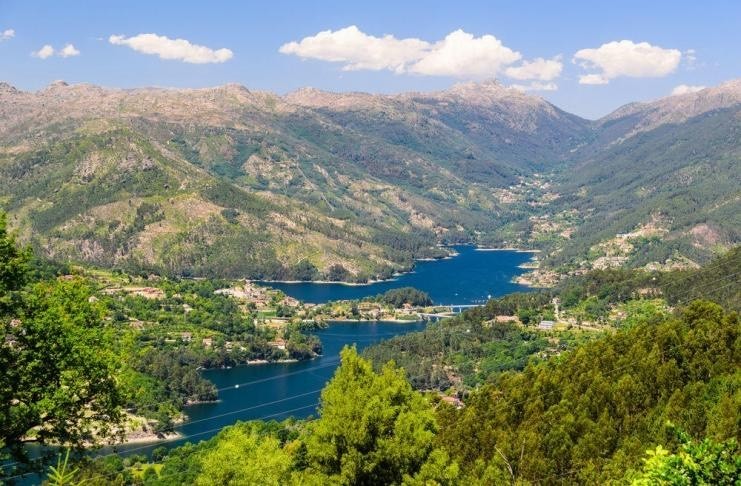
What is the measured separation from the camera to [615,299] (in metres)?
161

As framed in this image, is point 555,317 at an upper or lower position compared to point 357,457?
lower

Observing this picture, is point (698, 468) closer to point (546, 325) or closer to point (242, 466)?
point (242, 466)

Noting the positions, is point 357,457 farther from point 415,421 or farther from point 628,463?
point 628,463

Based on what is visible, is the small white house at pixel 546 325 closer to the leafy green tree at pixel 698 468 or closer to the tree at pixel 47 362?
the tree at pixel 47 362

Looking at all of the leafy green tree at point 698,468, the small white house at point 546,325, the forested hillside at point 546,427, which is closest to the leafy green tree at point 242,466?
the forested hillside at point 546,427

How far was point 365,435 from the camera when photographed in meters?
21.0

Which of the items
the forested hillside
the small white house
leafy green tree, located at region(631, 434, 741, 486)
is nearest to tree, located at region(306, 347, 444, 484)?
the forested hillside

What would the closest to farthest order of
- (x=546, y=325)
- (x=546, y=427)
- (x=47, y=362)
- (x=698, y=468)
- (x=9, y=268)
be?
(x=698, y=468) < (x=9, y=268) < (x=47, y=362) < (x=546, y=427) < (x=546, y=325)

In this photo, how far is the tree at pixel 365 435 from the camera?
822 inches

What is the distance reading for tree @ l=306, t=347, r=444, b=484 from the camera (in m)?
20.9

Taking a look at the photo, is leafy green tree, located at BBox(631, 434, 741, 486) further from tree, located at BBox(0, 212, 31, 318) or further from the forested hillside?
tree, located at BBox(0, 212, 31, 318)

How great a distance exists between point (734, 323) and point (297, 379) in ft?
→ 340

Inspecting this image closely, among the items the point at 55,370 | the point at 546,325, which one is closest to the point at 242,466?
the point at 55,370

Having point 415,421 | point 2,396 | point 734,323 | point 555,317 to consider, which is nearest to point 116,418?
point 2,396
